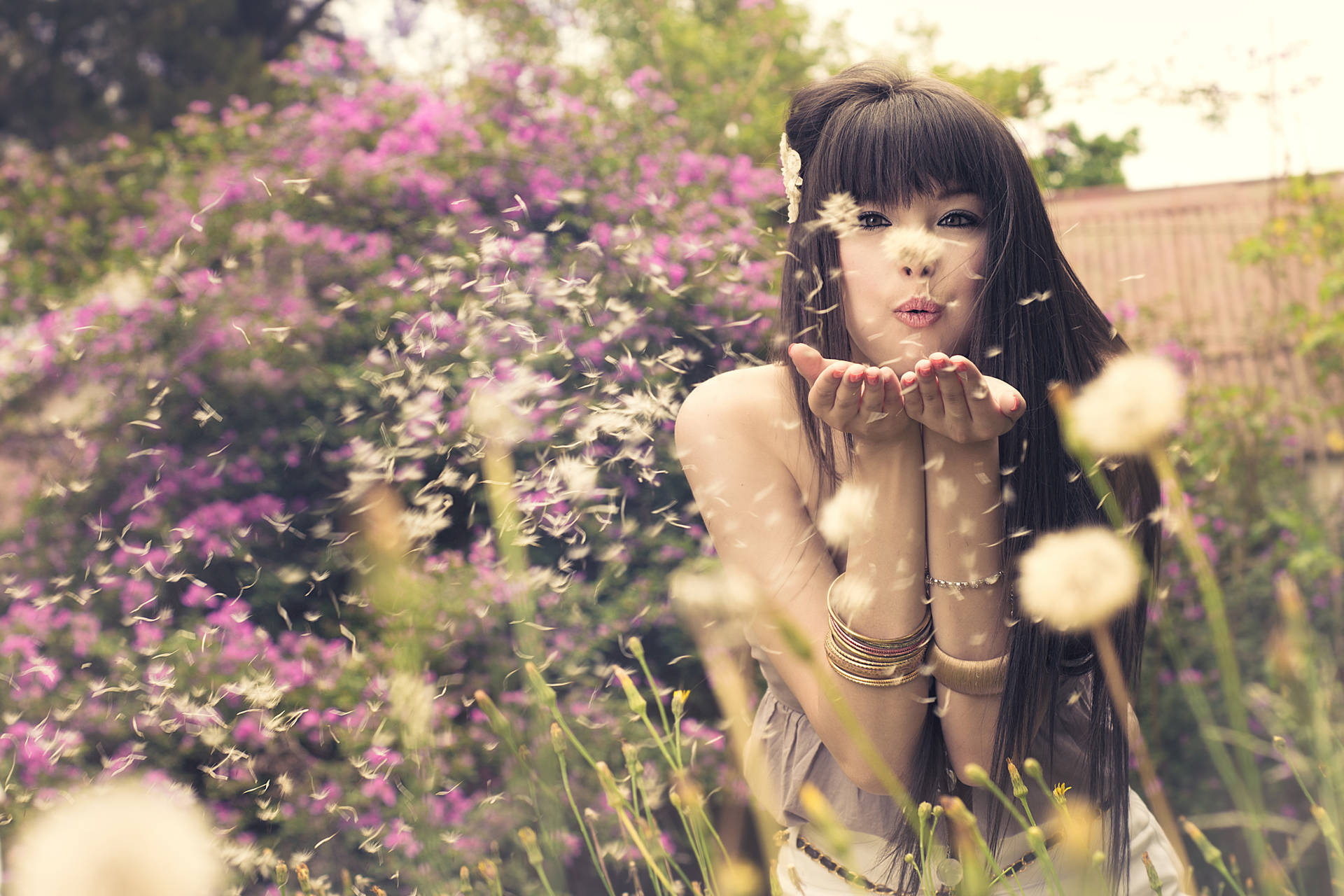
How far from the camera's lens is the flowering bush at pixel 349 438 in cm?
256

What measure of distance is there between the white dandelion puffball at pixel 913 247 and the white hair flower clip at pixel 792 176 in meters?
0.23

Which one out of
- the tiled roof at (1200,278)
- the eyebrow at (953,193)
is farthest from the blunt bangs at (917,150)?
the tiled roof at (1200,278)

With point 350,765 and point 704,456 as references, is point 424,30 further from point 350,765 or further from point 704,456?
point 704,456

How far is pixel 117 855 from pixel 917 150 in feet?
4.00

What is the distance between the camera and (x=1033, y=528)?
1263 mm

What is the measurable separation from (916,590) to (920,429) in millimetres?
186

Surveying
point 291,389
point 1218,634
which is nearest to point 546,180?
point 291,389

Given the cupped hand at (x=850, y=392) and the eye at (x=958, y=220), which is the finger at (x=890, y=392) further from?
the eye at (x=958, y=220)

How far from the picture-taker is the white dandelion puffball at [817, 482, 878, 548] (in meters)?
1.04

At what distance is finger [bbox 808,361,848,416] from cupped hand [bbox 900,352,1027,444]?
71 mm

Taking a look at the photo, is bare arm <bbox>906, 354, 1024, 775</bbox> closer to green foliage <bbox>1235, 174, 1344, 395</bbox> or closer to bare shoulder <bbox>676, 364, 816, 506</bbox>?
bare shoulder <bbox>676, 364, 816, 506</bbox>

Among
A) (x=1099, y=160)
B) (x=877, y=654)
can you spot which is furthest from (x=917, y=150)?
(x=1099, y=160)

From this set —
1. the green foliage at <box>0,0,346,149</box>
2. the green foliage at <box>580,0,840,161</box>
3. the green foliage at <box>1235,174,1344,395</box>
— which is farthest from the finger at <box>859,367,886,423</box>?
the green foliage at <box>0,0,346,149</box>

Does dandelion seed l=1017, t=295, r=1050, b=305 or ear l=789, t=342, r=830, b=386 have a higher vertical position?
ear l=789, t=342, r=830, b=386
